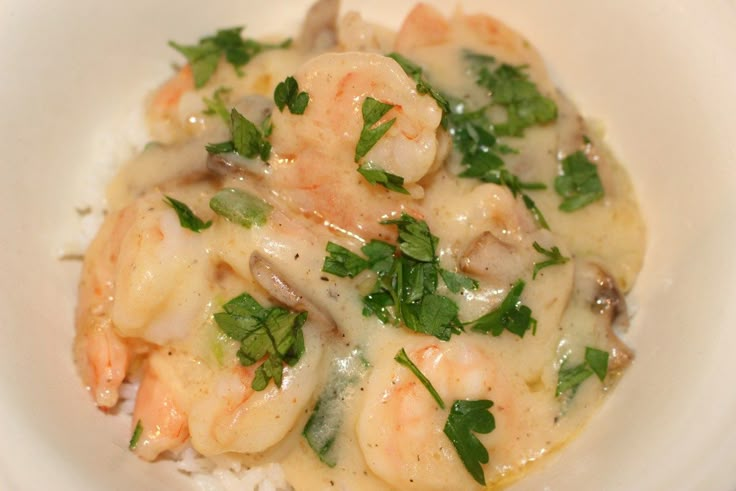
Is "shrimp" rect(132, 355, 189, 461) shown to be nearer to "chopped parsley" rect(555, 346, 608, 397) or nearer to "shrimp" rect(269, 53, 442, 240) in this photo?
"shrimp" rect(269, 53, 442, 240)

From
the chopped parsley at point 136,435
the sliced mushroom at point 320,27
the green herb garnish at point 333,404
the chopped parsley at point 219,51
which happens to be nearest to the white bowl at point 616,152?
the chopped parsley at point 136,435

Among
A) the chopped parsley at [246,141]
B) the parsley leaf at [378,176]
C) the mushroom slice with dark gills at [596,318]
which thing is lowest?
the chopped parsley at [246,141]

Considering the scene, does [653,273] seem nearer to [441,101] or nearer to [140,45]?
[441,101]

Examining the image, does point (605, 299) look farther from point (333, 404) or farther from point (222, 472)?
point (222, 472)

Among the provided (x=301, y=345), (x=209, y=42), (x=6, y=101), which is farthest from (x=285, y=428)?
(x=209, y=42)

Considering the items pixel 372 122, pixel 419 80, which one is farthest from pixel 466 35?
pixel 372 122

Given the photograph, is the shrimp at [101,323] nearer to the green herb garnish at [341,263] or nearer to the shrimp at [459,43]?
the green herb garnish at [341,263]
